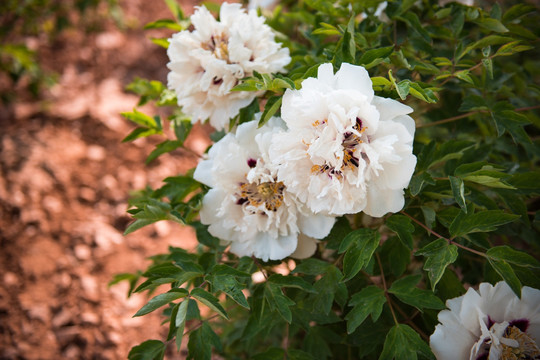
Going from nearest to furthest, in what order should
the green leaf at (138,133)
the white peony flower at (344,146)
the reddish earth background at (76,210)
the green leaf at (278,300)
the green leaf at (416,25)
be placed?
the white peony flower at (344,146), the green leaf at (278,300), the green leaf at (416,25), the green leaf at (138,133), the reddish earth background at (76,210)

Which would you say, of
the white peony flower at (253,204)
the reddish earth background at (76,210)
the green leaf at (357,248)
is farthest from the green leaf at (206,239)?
the reddish earth background at (76,210)

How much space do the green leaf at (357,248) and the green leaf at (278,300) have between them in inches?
4.7

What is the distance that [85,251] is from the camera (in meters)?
2.01

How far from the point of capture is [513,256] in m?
0.78

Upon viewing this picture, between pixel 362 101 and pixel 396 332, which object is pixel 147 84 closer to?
pixel 362 101

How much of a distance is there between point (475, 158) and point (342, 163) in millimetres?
403

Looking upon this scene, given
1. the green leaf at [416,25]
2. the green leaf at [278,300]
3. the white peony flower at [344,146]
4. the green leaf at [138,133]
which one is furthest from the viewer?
the green leaf at [138,133]

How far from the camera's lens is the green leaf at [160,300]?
76 centimetres

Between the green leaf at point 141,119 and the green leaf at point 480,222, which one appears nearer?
the green leaf at point 480,222

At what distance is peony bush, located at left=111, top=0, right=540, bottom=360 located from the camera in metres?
0.74

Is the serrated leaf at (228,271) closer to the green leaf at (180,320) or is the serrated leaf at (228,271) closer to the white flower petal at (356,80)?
the green leaf at (180,320)

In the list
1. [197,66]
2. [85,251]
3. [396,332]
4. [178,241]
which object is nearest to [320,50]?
[197,66]

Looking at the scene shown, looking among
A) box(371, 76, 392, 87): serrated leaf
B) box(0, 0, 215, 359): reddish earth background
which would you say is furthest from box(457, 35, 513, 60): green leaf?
box(0, 0, 215, 359): reddish earth background

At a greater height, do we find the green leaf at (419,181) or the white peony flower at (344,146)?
the white peony flower at (344,146)
